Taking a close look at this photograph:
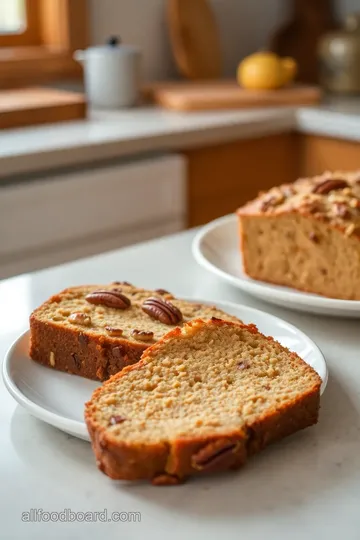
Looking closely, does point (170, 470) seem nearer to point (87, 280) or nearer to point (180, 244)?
point (87, 280)

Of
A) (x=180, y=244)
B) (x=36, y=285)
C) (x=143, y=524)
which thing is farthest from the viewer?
(x=180, y=244)

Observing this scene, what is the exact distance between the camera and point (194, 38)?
283 centimetres

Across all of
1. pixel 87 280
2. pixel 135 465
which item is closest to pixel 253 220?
pixel 87 280

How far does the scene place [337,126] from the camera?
7.87ft

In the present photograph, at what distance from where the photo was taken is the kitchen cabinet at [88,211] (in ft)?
6.47

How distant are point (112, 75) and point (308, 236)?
1515 mm

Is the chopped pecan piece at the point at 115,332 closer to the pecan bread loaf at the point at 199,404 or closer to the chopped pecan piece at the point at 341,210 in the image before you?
the pecan bread loaf at the point at 199,404

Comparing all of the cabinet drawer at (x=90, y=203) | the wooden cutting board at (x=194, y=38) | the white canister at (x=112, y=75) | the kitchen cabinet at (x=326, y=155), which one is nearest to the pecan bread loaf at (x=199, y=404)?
the cabinet drawer at (x=90, y=203)

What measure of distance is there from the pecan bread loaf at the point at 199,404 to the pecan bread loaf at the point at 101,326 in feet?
0.15

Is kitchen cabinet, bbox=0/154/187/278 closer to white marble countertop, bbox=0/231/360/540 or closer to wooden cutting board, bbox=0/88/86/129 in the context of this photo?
wooden cutting board, bbox=0/88/86/129

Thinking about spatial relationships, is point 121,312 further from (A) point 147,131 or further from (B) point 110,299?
(A) point 147,131

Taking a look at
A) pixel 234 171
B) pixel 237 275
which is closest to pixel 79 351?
pixel 237 275

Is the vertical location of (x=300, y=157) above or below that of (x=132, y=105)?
below

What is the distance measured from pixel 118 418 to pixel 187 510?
0.33 feet
